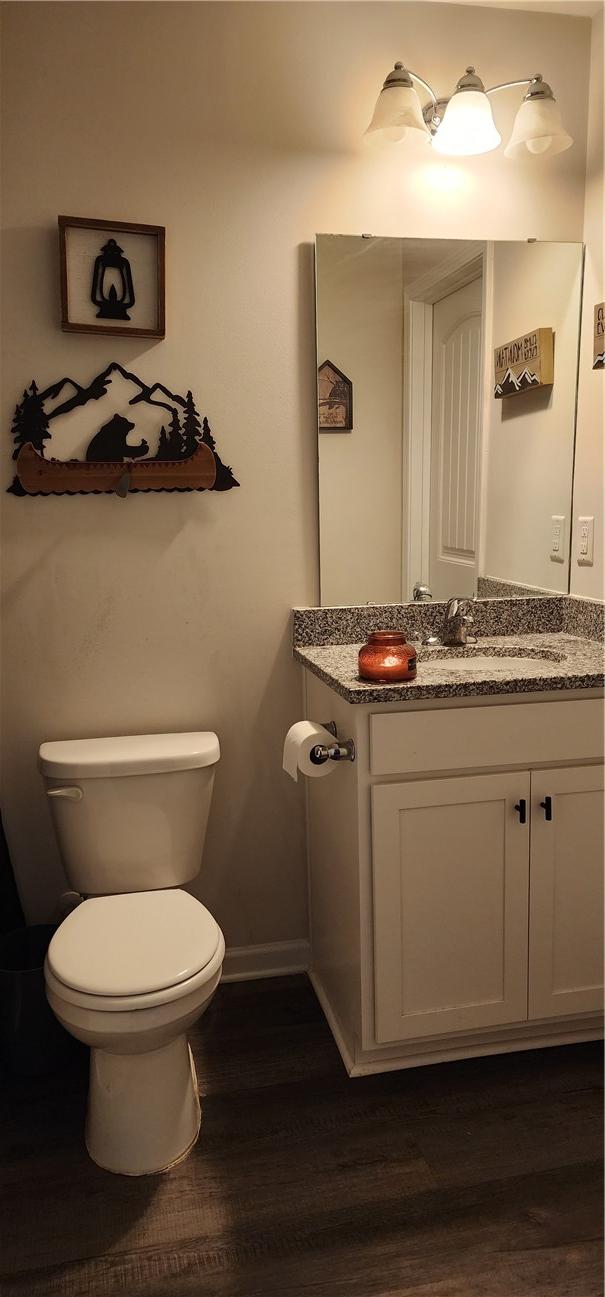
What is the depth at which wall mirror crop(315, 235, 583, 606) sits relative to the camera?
86.0 inches

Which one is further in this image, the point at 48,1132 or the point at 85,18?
the point at 85,18

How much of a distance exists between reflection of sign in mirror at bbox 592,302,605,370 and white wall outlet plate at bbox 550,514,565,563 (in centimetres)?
40

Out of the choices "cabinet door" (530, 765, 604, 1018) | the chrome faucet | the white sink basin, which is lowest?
"cabinet door" (530, 765, 604, 1018)

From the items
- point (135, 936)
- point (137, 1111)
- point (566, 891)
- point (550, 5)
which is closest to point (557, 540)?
point (566, 891)

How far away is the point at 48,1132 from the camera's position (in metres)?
1.81

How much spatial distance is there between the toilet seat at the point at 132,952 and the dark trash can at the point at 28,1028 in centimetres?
25

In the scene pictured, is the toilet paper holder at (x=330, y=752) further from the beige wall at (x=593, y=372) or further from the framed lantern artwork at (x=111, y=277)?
the framed lantern artwork at (x=111, y=277)

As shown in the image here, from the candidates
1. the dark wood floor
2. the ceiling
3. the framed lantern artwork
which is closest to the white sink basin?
the dark wood floor

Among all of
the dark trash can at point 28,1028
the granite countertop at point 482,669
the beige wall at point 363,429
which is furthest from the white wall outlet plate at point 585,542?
the dark trash can at point 28,1028

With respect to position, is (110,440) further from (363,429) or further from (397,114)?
(397,114)

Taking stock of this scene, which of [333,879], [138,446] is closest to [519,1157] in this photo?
[333,879]

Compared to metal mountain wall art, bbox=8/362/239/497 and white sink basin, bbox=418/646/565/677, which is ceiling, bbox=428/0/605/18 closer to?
metal mountain wall art, bbox=8/362/239/497

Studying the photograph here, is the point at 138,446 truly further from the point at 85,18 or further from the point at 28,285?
the point at 85,18

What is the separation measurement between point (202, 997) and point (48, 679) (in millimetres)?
891
